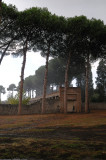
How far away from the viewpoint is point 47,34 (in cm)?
2944

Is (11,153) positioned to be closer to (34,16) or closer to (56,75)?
(34,16)

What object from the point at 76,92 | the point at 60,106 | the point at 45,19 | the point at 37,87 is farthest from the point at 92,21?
the point at 37,87

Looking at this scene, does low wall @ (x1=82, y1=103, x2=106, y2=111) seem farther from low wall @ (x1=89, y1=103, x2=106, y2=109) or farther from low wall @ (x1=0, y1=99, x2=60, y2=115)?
low wall @ (x1=0, y1=99, x2=60, y2=115)

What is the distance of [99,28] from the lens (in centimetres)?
2911

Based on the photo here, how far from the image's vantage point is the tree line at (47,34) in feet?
88.4

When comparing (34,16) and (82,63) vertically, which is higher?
(34,16)

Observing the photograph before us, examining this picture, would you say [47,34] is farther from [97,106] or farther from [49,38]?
[97,106]

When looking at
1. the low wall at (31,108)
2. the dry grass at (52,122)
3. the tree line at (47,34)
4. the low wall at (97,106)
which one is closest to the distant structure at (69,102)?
the low wall at (31,108)

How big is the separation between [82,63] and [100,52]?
402 cm

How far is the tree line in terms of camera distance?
88.4 ft

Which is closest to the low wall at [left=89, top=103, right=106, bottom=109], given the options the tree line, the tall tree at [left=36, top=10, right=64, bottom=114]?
the tree line

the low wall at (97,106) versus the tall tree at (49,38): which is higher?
the tall tree at (49,38)

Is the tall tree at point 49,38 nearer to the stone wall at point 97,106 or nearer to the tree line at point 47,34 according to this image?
the tree line at point 47,34

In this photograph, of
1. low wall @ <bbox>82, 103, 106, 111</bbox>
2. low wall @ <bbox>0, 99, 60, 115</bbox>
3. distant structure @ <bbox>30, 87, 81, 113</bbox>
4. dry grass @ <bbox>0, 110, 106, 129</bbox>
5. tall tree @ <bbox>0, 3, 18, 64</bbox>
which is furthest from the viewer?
low wall @ <bbox>82, 103, 106, 111</bbox>
